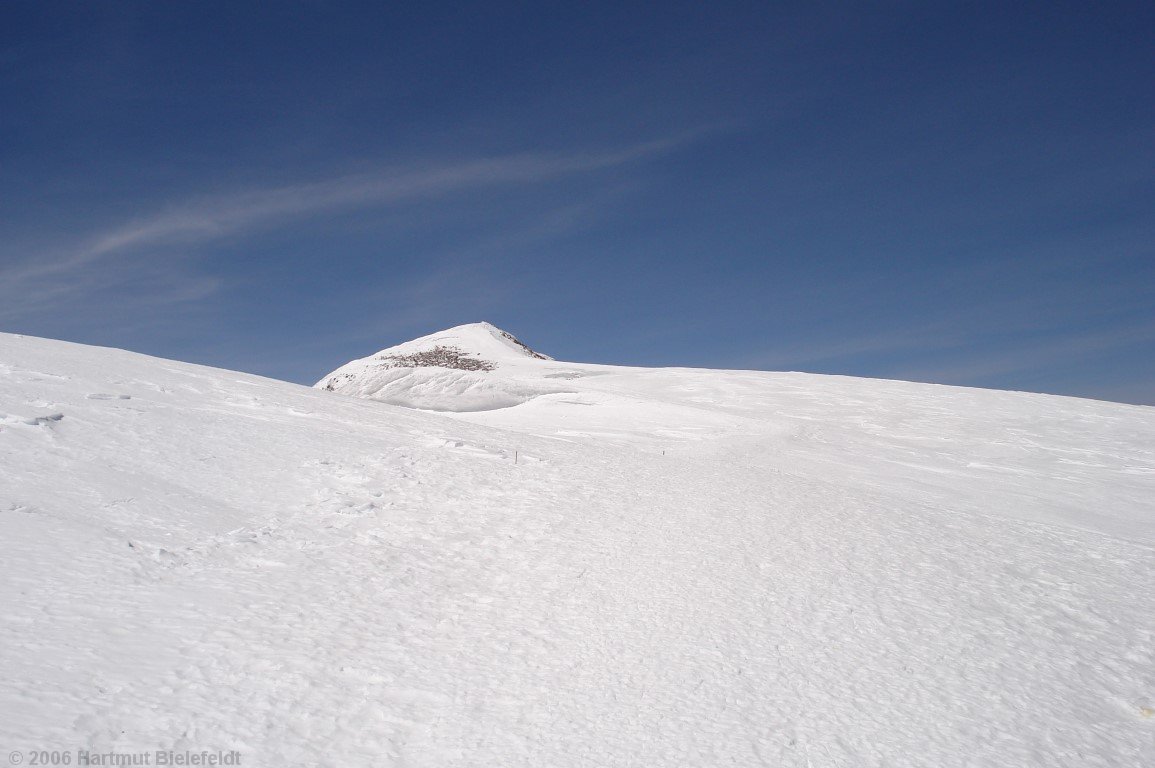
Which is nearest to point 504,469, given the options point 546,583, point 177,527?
point 546,583

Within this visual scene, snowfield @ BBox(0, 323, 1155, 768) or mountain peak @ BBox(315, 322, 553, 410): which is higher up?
mountain peak @ BBox(315, 322, 553, 410)

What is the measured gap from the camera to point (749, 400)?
22.8 m

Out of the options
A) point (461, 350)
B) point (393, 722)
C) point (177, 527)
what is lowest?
point (393, 722)

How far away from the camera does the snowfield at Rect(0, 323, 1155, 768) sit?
4750 millimetres

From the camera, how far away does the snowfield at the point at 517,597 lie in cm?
475

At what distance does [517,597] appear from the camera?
6938 mm

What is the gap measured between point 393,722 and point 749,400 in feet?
63.3

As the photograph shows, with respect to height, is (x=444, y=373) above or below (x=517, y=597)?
above

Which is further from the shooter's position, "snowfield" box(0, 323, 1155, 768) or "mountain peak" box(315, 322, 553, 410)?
"mountain peak" box(315, 322, 553, 410)

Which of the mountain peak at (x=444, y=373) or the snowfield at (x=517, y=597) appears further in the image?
the mountain peak at (x=444, y=373)

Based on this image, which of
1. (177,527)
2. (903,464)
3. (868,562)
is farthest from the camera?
(903,464)

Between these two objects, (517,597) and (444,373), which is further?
(444,373)

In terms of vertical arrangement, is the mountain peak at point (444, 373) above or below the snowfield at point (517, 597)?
above

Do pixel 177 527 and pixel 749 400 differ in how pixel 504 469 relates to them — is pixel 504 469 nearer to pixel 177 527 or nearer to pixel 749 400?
pixel 177 527
